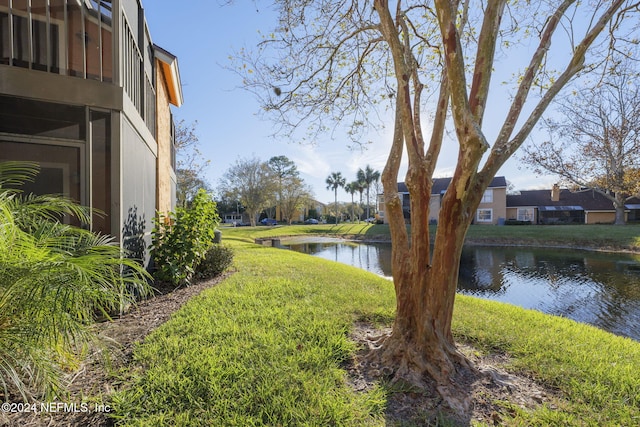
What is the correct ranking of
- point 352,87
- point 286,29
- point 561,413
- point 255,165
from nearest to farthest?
1. point 561,413
2. point 286,29
3. point 352,87
4. point 255,165

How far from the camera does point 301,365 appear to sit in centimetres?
304

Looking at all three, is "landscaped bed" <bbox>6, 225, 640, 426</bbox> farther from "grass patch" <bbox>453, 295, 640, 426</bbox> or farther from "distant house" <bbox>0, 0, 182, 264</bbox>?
"distant house" <bbox>0, 0, 182, 264</bbox>

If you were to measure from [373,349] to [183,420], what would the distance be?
2.14 meters

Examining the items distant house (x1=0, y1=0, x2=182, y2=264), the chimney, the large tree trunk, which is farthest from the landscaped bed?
the chimney

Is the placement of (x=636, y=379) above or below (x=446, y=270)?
below

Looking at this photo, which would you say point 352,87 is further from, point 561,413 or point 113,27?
point 561,413

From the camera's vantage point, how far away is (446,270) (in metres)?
3.19

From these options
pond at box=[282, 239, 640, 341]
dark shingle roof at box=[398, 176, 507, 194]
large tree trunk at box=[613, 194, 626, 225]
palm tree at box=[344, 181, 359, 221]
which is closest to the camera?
pond at box=[282, 239, 640, 341]

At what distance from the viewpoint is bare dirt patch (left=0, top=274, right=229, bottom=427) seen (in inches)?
85.7

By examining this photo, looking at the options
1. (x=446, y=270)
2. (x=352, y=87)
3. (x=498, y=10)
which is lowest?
(x=446, y=270)

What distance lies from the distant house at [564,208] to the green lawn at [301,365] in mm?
40403

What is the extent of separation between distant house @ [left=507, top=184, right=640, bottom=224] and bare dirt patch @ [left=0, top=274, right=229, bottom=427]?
44.0 metres

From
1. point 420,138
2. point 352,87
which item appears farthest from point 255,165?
point 420,138

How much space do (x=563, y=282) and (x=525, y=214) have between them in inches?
1285
